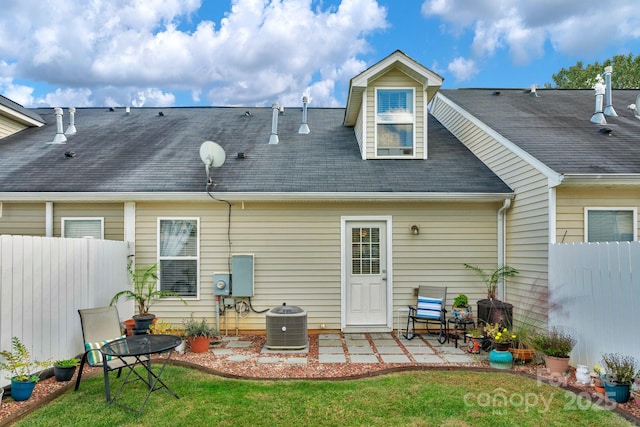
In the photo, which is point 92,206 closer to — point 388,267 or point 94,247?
point 94,247

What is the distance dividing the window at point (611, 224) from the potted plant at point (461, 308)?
2027 mm

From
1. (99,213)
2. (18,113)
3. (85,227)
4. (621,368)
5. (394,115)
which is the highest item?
(18,113)

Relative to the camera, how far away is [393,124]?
8234mm

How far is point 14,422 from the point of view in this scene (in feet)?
11.3

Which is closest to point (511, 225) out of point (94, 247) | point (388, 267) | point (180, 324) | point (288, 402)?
point (388, 267)

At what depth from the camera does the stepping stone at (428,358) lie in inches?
212

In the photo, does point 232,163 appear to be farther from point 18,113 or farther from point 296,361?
point 18,113

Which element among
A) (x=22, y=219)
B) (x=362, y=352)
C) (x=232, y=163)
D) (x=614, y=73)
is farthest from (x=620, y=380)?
(x=614, y=73)

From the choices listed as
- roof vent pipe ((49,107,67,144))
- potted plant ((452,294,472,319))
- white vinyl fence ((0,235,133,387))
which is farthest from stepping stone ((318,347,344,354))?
roof vent pipe ((49,107,67,144))

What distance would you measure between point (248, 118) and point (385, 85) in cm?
407

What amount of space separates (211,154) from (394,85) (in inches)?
157

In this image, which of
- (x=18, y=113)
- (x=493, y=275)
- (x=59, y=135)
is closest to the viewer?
(x=493, y=275)

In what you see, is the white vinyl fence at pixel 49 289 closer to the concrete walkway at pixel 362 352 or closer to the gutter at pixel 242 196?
the gutter at pixel 242 196

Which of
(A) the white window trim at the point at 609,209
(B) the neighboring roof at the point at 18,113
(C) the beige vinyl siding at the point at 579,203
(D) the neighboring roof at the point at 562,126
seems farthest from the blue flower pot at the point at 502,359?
(B) the neighboring roof at the point at 18,113
